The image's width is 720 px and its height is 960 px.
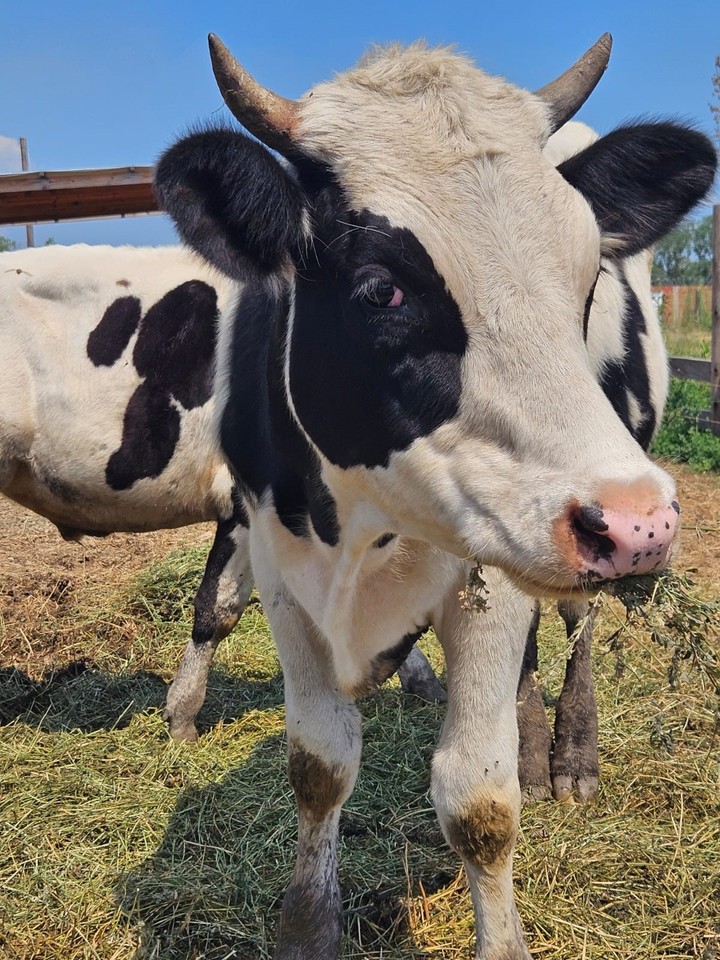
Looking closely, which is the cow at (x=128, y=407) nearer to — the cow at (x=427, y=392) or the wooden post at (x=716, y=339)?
the cow at (x=427, y=392)

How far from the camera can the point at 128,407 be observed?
5031mm

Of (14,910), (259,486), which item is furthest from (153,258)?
(14,910)

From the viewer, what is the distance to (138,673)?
5457 millimetres

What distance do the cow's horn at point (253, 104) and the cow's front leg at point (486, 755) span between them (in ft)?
4.28

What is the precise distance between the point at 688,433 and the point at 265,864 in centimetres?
762

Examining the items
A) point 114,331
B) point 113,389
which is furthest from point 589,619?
point 114,331

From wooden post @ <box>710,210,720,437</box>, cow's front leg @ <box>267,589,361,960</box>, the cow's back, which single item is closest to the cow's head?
cow's front leg @ <box>267,589,361,960</box>

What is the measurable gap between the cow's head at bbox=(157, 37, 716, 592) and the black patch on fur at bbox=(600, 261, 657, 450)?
83cm

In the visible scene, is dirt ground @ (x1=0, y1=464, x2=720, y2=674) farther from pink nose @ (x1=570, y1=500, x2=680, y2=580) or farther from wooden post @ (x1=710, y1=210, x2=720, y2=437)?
pink nose @ (x1=570, y1=500, x2=680, y2=580)

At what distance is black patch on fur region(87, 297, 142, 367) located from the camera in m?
5.10

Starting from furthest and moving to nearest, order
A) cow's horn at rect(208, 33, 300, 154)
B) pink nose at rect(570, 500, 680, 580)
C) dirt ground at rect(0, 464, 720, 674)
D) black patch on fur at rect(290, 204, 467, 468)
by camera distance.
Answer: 1. dirt ground at rect(0, 464, 720, 674)
2. cow's horn at rect(208, 33, 300, 154)
3. black patch on fur at rect(290, 204, 467, 468)
4. pink nose at rect(570, 500, 680, 580)

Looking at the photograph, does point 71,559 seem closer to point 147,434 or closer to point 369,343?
point 147,434

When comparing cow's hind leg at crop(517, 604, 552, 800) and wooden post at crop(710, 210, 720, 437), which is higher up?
wooden post at crop(710, 210, 720, 437)

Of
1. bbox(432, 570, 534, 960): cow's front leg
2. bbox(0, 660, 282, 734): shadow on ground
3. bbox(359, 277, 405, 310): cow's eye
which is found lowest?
bbox(0, 660, 282, 734): shadow on ground
